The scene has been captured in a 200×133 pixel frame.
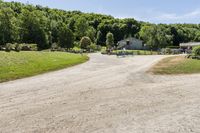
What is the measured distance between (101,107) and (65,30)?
75.0 meters

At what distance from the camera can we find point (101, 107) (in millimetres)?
15430

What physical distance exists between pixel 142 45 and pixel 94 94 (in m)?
123

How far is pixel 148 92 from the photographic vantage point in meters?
19.6

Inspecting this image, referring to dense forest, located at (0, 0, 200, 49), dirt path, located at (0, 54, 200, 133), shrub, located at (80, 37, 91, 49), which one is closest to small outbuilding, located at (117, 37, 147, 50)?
dense forest, located at (0, 0, 200, 49)

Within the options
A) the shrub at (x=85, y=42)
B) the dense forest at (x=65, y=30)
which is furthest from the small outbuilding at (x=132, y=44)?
the shrub at (x=85, y=42)

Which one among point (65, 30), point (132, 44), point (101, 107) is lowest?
point (132, 44)

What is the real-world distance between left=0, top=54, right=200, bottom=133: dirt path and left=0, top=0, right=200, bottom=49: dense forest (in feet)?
162

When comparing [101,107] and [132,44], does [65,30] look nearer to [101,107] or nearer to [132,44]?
[132,44]

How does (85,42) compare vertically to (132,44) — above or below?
above

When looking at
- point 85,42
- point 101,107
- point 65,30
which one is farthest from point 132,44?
point 101,107

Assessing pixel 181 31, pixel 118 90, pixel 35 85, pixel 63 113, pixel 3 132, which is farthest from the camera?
pixel 181 31

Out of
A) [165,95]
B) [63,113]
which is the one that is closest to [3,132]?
[63,113]

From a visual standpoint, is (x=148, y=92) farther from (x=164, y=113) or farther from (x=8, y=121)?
(x=8, y=121)

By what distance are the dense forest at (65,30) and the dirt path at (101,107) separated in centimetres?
4926
